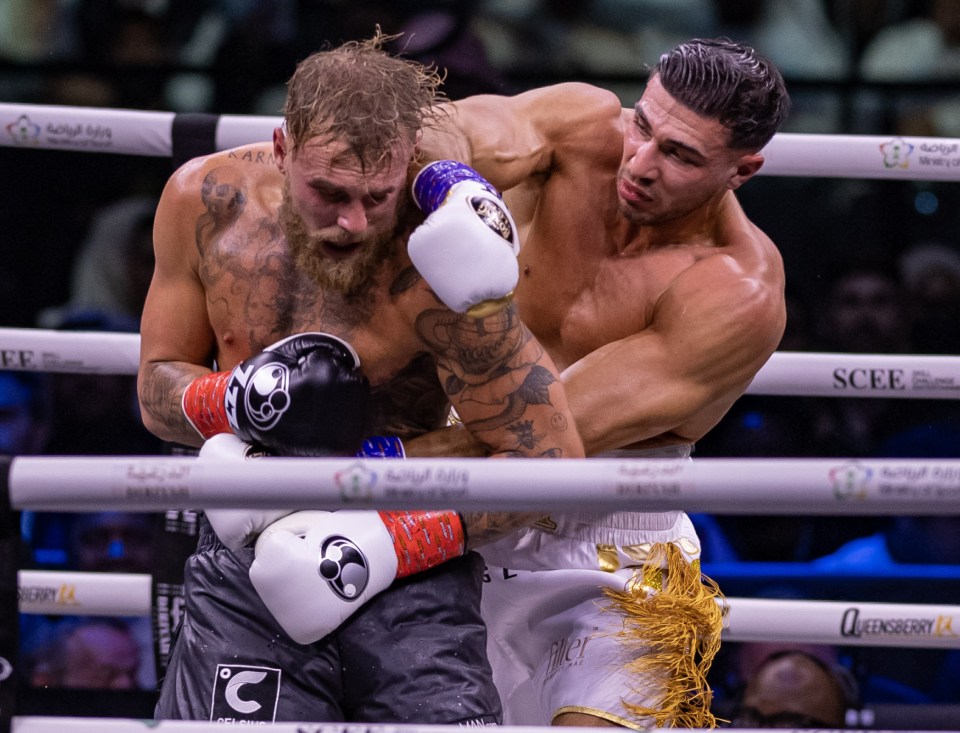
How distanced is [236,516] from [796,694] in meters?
1.53

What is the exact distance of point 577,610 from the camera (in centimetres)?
198

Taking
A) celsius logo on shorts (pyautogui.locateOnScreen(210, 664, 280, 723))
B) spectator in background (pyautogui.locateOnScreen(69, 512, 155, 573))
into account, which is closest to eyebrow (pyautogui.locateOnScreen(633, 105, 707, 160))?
celsius logo on shorts (pyautogui.locateOnScreen(210, 664, 280, 723))

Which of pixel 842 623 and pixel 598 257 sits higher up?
pixel 598 257

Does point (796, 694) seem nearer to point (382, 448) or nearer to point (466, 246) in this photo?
point (382, 448)

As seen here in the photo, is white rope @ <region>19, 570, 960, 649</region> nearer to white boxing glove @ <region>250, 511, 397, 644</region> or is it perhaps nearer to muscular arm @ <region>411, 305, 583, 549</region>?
muscular arm @ <region>411, 305, 583, 549</region>

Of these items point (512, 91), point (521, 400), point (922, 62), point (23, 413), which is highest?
point (922, 62)

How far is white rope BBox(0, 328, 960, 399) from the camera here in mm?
2070

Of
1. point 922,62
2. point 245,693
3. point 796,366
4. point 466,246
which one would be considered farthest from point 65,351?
point 922,62

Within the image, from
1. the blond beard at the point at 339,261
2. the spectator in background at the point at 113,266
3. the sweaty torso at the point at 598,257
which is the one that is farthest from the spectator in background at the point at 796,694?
the spectator in background at the point at 113,266

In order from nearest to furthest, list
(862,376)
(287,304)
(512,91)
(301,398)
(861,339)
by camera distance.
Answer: (301,398), (287,304), (862,376), (861,339), (512,91)

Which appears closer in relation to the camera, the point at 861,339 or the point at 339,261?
the point at 339,261

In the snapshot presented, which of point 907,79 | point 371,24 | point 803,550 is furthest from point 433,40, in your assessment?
point 803,550

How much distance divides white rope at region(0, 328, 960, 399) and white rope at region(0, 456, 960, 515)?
934 mm

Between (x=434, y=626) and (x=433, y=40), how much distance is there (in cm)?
200
